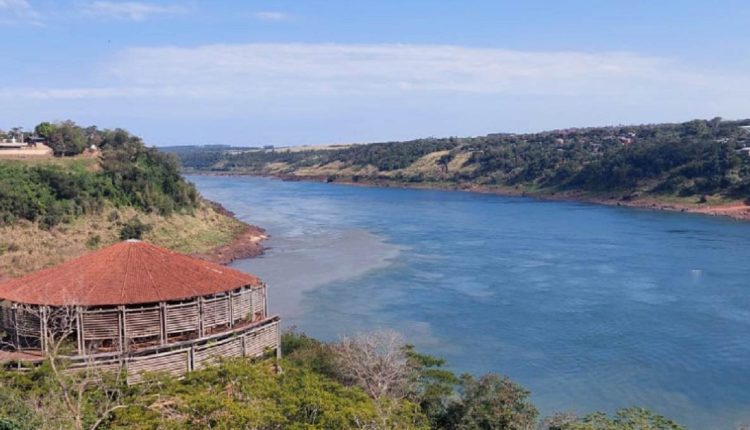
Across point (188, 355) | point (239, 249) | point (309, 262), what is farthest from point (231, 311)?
point (239, 249)

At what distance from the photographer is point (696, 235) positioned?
200ft

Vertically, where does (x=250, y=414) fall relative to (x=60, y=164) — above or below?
below

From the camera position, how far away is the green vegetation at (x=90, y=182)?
4541 cm

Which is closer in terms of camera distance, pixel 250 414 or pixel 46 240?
pixel 250 414

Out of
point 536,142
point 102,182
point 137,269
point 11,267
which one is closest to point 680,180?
point 536,142

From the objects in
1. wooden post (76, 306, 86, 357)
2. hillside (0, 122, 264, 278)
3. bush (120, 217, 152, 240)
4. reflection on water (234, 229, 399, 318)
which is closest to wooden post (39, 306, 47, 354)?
wooden post (76, 306, 86, 357)

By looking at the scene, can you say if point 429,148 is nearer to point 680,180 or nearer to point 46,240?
point 680,180

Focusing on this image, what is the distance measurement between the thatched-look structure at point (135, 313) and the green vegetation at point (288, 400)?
47.8 inches

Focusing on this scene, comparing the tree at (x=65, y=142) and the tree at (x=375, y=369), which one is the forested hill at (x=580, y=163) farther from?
the tree at (x=375, y=369)

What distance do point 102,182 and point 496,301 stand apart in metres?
31.8

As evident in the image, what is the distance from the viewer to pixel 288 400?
560 inches

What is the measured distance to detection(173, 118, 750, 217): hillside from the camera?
8425cm

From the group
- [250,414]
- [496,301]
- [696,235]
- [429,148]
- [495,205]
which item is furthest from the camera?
[429,148]

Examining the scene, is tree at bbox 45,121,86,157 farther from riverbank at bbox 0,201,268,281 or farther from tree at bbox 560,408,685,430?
tree at bbox 560,408,685,430
